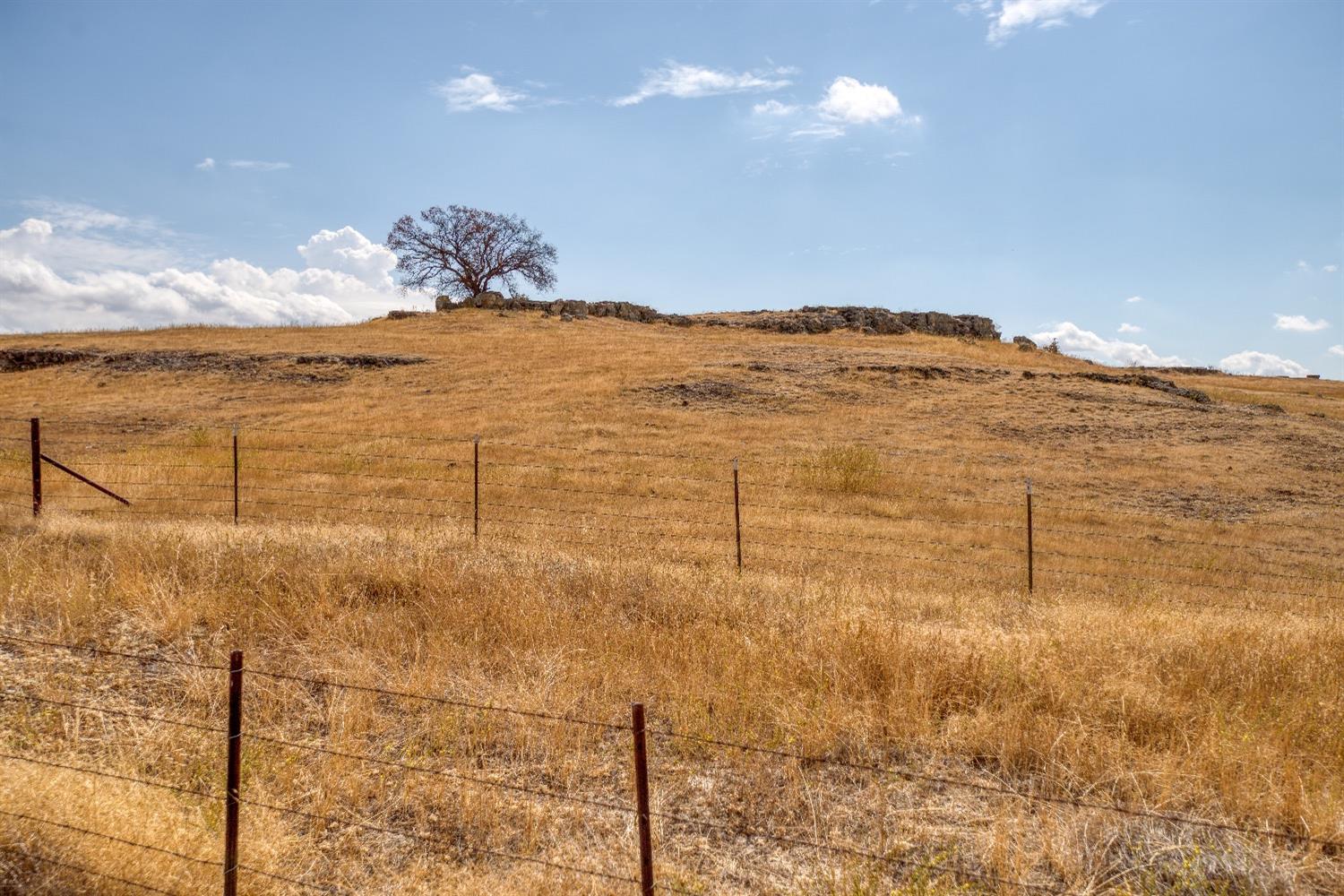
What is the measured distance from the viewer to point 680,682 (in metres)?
6.66

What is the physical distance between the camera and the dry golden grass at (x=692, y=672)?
15.1 feet

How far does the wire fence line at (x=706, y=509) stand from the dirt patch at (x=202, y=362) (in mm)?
11178

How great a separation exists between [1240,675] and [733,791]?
4350 millimetres

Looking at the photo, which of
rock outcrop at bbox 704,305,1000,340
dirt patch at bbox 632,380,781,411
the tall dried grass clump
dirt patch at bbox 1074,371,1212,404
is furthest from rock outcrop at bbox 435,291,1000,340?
the tall dried grass clump

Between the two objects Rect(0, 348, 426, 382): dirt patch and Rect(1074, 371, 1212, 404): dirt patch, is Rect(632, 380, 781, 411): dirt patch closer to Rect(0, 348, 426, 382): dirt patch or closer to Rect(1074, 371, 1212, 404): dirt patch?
Rect(0, 348, 426, 382): dirt patch

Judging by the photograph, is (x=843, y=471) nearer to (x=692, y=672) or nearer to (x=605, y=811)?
(x=692, y=672)

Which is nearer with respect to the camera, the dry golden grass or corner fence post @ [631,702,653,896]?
corner fence post @ [631,702,653,896]

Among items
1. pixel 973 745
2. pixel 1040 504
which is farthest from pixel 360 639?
pixel 1040 504

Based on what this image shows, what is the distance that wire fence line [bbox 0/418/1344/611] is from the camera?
12266 millimetres

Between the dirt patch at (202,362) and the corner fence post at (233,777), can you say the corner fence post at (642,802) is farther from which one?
the dirt patch at (202,362)

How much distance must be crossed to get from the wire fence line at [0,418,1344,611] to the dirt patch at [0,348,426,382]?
11178mm

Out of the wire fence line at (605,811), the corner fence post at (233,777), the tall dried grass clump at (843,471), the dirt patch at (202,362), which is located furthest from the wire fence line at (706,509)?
the dirt patch at (202,362)

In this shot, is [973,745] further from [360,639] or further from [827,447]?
[827,447]

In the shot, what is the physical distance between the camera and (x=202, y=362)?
3281cm
